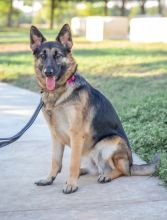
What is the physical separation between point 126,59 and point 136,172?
1073 centimetres

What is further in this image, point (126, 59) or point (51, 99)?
point (126, 59)

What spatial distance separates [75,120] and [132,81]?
25.2ft

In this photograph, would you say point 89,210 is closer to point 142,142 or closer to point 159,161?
point 159,161

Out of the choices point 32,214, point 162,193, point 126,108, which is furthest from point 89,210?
point 126,108

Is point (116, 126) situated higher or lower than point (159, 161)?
higher

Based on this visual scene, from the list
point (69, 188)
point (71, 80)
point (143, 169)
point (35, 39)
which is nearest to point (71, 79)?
point (71, 80)

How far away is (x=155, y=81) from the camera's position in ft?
40.4

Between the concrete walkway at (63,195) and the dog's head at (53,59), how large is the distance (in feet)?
3.24

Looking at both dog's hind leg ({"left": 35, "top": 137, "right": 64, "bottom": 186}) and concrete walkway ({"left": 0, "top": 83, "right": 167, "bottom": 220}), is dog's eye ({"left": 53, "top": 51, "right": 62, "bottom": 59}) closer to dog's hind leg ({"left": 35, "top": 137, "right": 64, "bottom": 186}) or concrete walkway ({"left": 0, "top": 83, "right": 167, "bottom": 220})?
dog's hind leg ({"left": 35, "top": 137, "right": 64, "bottom": 186})

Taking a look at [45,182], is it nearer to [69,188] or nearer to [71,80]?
[69,188]

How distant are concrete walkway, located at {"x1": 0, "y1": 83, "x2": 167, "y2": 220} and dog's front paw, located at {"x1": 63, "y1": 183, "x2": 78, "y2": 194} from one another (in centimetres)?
5

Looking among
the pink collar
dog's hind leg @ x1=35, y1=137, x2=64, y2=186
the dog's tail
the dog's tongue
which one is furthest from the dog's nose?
the dog's tail

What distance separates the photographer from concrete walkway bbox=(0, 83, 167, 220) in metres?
4.36

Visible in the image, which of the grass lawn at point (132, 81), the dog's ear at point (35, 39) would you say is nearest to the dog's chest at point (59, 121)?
the dog's ear at point (35, 39)
